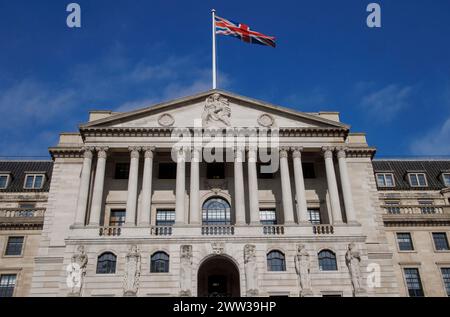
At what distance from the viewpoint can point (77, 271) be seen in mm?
39875

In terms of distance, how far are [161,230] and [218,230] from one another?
222 inches

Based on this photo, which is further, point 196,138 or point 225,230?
point 196,138

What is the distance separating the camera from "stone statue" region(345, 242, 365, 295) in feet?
131

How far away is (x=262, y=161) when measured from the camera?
48.8m

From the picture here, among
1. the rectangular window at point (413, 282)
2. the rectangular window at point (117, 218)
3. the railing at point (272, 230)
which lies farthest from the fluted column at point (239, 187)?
the rectangular window at point (413, 282)

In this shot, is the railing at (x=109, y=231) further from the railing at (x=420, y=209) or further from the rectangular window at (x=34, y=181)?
the railing at (x=420, y=209)

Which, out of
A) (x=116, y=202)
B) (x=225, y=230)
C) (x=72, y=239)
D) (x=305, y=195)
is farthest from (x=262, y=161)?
(x=72, y=239)

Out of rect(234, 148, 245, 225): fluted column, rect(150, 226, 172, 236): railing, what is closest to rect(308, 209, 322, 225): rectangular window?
rect(234, 148, 245, 225): fluted column

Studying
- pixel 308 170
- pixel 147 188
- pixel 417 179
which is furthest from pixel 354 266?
pixel 417 179

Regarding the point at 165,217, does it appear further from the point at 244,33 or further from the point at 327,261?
the point at 244,33

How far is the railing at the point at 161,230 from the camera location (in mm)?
42719
